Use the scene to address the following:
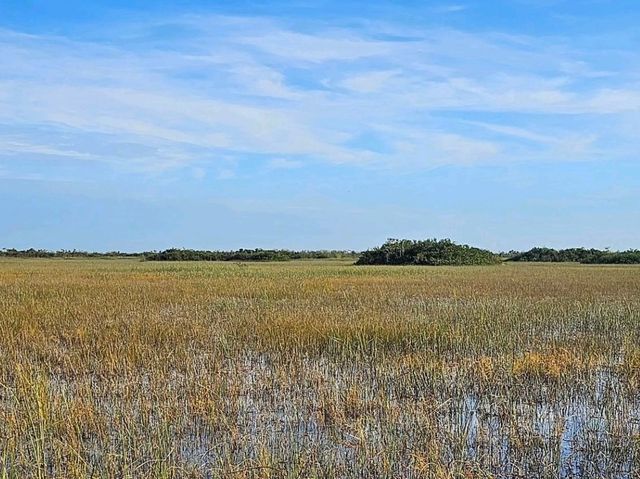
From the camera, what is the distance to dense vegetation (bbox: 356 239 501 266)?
49375 mm

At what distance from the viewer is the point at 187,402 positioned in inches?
219

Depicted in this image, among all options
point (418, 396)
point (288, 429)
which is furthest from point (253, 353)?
A: point (288, 429)

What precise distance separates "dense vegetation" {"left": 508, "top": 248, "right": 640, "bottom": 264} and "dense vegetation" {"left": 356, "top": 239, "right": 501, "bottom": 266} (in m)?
10.2

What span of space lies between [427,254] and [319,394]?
44887 mm

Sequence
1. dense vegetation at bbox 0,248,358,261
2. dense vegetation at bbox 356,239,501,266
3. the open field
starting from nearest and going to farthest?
the open field < dense vegetation at bbox 356,239,501,266 < dense vegetation at bbox 0,248,358,261

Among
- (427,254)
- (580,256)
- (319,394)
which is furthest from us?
(580,256)

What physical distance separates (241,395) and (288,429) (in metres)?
1.16

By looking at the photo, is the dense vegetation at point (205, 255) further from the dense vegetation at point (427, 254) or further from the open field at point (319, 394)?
the open field at point (319, 394)

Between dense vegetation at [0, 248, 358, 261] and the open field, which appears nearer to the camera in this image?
the open field

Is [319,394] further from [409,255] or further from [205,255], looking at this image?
[205,255]

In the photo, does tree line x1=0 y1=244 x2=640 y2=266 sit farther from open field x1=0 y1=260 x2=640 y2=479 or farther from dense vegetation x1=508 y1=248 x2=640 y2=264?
open field x1=0 y1=260 x2=640 y2=479

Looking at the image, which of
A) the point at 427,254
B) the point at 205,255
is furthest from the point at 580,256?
the point at 205,255

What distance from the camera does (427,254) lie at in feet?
164

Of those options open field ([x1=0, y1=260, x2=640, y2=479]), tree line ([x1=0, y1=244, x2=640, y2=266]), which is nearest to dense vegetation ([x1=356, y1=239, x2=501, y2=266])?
tree line ([x1=0, y1=244, x2=640, y2=266])
